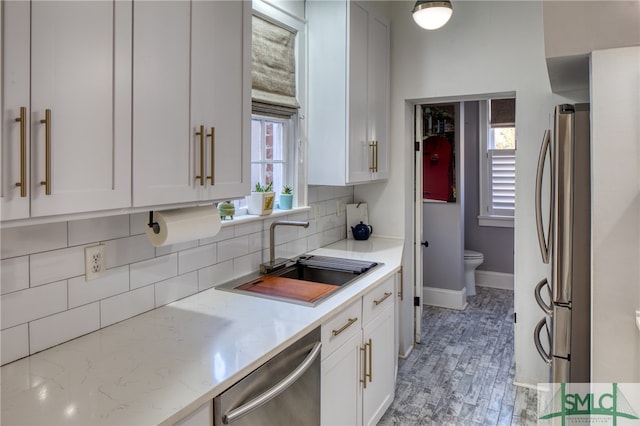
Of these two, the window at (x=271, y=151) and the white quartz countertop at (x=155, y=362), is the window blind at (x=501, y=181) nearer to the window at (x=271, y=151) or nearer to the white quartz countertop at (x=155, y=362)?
the window at (x=271, y=151)

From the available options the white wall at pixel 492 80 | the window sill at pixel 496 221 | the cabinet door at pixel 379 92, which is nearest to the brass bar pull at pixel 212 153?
the cabinet door at pixel 379 92

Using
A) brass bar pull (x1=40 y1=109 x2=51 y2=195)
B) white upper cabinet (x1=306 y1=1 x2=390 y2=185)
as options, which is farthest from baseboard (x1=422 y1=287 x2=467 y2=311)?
brass bar pull (x1=40 y1=109 x2=51 y2=195)

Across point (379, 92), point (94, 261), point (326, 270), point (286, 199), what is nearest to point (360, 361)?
point (326, 270)

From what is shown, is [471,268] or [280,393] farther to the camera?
[471,268]

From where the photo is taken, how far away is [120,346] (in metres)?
1.36

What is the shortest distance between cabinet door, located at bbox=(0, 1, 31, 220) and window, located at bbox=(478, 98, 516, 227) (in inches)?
189

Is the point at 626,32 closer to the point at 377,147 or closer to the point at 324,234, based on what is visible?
the point at 377,147

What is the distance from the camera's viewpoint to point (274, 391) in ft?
4.45

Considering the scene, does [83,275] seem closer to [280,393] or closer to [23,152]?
[23,152]

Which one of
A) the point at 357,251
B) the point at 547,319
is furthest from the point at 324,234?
the point at 547,319

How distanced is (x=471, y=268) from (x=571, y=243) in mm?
2808

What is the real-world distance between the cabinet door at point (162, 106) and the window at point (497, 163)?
4304mm

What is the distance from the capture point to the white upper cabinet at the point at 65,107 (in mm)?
926

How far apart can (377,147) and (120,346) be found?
2164mm
